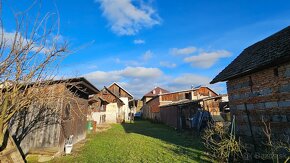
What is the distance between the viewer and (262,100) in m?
8.71

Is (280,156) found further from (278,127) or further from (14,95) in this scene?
(14,95)

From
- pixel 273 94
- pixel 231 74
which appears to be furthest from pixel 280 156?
pixel 231 74

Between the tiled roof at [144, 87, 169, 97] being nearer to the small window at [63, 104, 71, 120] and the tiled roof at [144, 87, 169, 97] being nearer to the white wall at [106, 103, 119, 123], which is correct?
the white wall at [106, 103, 119, 123]

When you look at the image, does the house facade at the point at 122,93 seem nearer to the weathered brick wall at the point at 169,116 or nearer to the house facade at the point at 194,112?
the weathered brick wall at the point at 169,116

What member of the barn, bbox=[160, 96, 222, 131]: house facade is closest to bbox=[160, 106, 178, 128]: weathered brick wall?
bbox=[160, 96, 222, 131]: house facade

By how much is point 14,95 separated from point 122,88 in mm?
36084

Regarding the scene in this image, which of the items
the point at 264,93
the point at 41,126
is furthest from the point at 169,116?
the point at 41,126

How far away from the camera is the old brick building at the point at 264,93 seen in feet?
24.9

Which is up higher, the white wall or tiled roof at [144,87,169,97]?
tiled roof at [144,87,169,97]

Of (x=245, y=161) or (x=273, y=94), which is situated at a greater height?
(x=273, y=94)

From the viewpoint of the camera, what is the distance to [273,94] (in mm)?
8133

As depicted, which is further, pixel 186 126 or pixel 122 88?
pixel 122 88

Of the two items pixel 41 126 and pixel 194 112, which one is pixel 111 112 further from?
pixel 41 126

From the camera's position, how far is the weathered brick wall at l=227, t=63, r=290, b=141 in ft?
25.0
